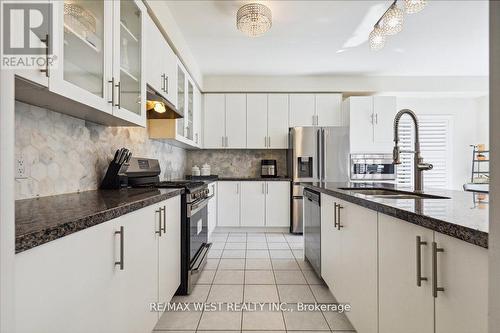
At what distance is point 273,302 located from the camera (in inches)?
78.5

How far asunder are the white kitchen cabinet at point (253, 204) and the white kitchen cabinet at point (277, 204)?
0.08 m

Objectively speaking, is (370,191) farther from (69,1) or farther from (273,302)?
(69,1)

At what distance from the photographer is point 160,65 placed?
2365mm

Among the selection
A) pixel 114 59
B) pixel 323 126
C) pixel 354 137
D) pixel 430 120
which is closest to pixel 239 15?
pixel 114 59

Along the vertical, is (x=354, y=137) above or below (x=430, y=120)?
below

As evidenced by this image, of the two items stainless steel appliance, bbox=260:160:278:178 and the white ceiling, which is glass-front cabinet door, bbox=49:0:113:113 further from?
stainless steel appliance, bbox=260:160:278:178

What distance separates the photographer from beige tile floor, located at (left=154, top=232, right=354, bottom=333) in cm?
170

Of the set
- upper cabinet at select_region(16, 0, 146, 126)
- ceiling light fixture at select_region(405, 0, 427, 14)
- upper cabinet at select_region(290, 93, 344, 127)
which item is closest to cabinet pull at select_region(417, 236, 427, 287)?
upper cabinet at select_region(16, 0, 146, 126)

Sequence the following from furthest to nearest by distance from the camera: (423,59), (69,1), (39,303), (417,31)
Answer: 1. (423,59)
2. (417,31)
3. (69,1)
4. (39,303)

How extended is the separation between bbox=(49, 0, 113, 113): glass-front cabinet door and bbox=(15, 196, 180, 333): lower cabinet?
0.61 m

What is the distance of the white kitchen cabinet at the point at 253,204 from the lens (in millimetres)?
4273

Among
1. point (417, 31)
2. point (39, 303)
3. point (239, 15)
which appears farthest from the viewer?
point (417, 31)

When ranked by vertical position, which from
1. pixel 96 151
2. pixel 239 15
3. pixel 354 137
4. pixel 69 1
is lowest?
pixel 96 151

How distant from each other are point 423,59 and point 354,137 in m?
1.44
